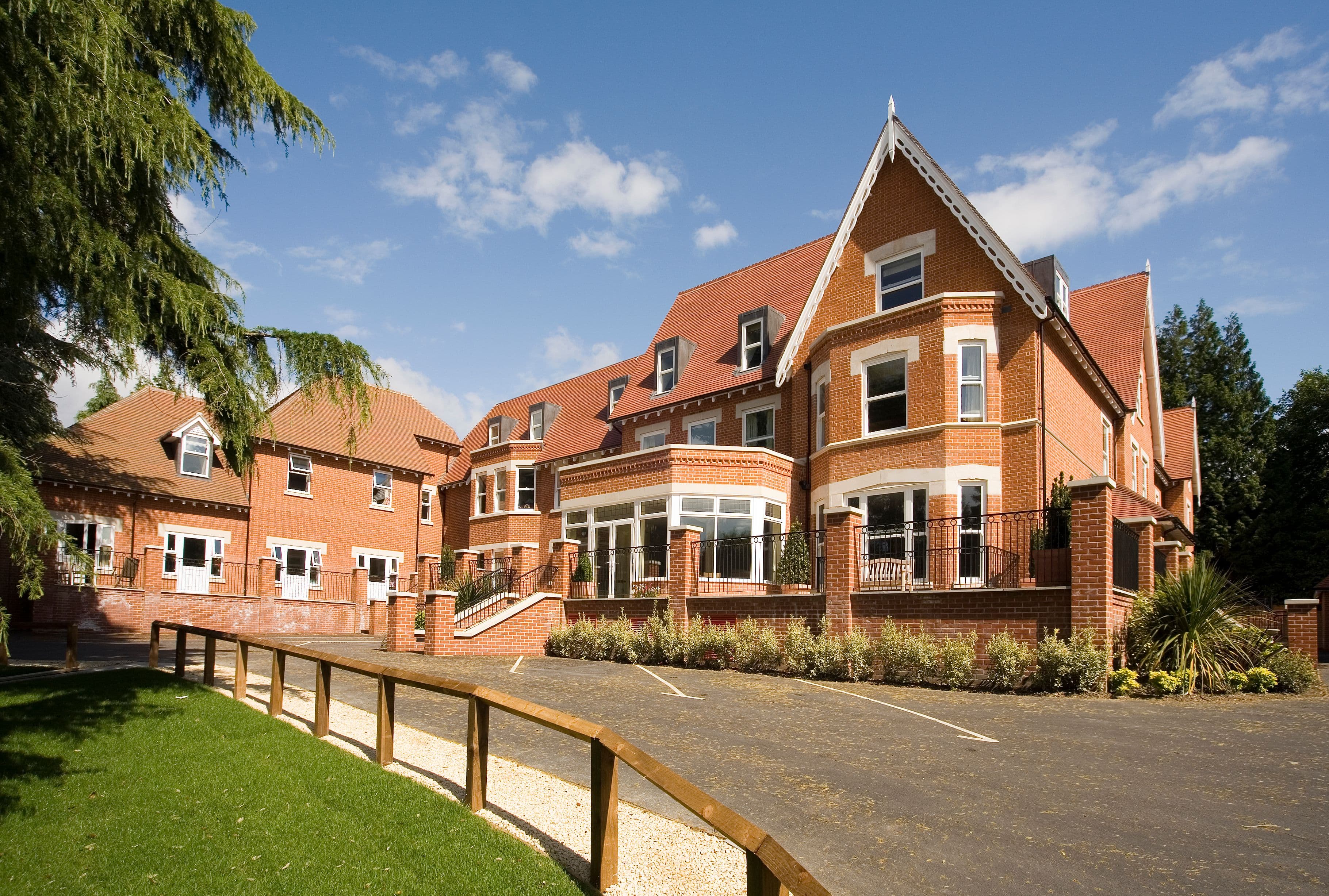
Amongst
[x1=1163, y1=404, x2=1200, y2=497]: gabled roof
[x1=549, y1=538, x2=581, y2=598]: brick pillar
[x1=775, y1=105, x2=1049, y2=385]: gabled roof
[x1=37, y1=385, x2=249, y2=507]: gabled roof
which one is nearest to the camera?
[x1=775, y1=105, x2=1049, y2=385]: gabled roof

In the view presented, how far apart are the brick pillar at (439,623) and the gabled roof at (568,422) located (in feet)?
43.4

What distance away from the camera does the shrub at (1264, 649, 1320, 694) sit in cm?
1396

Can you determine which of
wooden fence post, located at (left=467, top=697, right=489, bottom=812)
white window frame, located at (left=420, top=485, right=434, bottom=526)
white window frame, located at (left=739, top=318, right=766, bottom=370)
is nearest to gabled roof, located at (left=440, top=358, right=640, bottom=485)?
white window frame, located at (left=420, top=485, right=434, bottom=526)

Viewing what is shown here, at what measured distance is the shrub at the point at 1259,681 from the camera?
1380 centimetres

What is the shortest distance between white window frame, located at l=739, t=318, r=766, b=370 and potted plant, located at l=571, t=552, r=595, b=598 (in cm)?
759

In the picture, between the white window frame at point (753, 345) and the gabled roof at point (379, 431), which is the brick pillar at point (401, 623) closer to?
the white window frame at point (753, 345)

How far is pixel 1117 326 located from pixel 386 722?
2551 centimetres

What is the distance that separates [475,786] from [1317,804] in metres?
6.80

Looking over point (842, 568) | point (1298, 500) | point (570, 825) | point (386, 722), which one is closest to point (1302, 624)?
point (842, 568)

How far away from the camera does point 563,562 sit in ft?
77.3

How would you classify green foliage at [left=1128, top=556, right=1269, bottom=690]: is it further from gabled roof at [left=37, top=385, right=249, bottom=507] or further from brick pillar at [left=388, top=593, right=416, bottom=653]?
gabled roof at [left=37, top=385, right=249, bottom=507]

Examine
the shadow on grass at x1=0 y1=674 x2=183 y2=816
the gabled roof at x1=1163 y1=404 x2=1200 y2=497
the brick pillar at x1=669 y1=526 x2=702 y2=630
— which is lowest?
the shadow on grass at x1=0 y1=674 x2=183 y2=816

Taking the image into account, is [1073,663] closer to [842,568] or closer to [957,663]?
[957,663]

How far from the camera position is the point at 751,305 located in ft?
99.2
